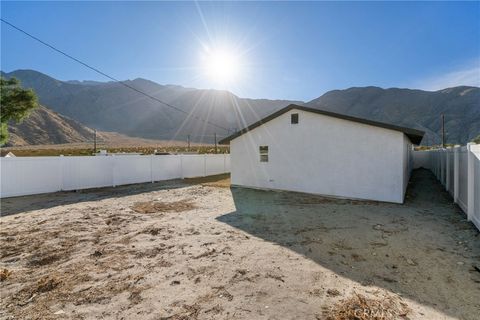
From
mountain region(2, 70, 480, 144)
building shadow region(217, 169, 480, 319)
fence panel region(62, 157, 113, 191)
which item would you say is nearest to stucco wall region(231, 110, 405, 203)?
building shadow region(217, 169, 480, 319)

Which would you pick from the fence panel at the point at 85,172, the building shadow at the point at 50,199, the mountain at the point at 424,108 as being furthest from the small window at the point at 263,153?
the mountain at the point at 424,108

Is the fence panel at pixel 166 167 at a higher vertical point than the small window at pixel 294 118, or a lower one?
lower

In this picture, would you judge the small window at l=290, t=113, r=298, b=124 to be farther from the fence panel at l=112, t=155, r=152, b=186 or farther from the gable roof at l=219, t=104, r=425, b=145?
the fence panel at l=112, t=155, r=152, b=186

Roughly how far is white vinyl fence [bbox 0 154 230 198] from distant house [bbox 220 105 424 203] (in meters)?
6.01

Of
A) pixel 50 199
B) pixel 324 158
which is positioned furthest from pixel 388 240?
pixel 50 199

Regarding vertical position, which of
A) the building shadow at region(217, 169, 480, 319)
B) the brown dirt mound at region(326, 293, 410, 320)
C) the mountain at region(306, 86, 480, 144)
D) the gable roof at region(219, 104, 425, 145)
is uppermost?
the mountain at region(306, 86, 480, 144)

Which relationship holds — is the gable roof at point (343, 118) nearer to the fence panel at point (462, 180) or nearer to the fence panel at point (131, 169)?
the fence panel at point (462, 180)

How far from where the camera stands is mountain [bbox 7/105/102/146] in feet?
246

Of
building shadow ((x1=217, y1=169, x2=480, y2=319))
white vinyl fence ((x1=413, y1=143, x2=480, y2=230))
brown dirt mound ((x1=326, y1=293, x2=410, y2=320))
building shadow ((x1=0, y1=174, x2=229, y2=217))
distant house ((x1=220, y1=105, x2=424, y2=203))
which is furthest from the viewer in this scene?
distant house ((x1=220, y1=105, x2=424, y2=203))

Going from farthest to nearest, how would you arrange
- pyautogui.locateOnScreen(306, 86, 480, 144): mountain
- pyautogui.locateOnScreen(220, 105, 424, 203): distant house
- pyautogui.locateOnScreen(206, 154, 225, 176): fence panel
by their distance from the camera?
pyautogui.locateOnScreen(306, 86, 480, 144): mountain → pyautogui.locateOnScreen(206, 154, 225, 176): fence panel → pyautogui.locateOnScreen(220, 105, 424, 203): distant house

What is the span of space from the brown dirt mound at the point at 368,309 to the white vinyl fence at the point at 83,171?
13.2 metres

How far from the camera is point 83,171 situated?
13.6m

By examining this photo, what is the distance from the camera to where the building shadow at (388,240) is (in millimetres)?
3656

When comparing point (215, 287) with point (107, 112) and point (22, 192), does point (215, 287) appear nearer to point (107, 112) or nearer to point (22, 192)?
point (22, 192)
